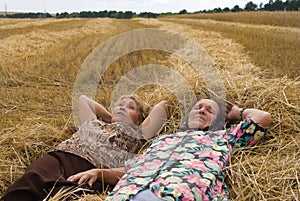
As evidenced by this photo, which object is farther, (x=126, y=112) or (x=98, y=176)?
(x=126, y=112)

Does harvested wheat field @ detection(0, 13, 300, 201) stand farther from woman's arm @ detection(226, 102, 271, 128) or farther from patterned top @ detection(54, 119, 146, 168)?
patterned top @ detection(54, 119, 146, 168)

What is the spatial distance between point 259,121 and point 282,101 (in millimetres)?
454

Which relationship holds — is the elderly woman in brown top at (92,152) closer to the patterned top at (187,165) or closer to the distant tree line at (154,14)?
the patterned top at (187,165)

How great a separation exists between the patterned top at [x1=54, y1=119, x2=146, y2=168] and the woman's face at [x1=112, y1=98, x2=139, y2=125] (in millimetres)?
56

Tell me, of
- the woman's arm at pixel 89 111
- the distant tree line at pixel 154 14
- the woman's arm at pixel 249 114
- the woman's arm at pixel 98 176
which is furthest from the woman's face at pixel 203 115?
the distant tree line at pixel 154 14

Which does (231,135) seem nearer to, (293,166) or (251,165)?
(251,165)

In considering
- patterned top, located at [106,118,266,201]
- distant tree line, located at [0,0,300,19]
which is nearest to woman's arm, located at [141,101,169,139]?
patterned top, located at [106,118,266,201]

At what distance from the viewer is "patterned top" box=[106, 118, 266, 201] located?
2.10 meters

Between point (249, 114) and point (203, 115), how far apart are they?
1.19ft

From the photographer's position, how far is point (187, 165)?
7.66ft

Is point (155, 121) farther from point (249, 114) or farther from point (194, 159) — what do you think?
point (194, 159)

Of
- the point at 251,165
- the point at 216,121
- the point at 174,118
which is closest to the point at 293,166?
the point at 251,165

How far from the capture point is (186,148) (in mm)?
2584

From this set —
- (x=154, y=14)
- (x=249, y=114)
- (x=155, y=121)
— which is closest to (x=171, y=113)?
(x=155, y=121)
